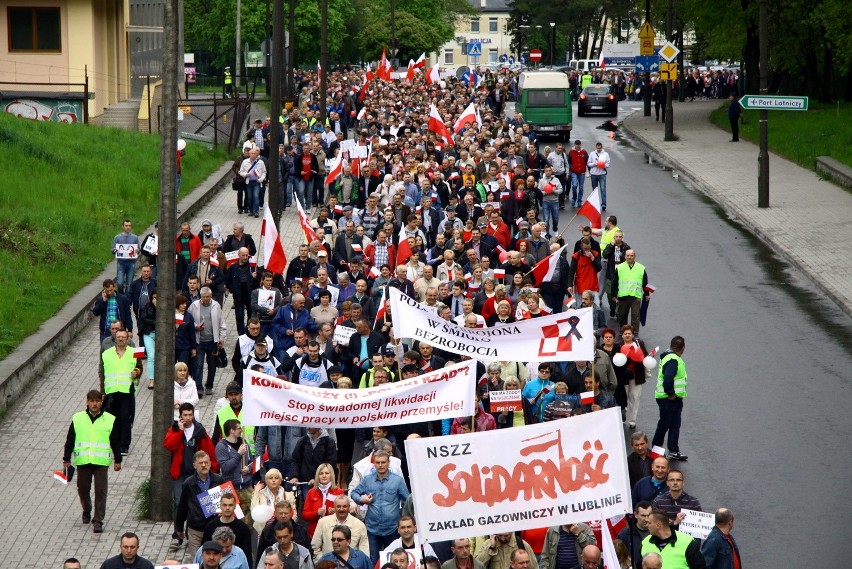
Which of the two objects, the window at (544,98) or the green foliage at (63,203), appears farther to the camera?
the window at (544,98)

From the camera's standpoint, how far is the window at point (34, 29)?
45.6 m

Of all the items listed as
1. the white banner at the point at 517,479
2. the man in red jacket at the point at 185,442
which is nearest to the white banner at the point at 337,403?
the man in red jacket at the point at 185,442

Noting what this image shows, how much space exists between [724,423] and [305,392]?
619cm

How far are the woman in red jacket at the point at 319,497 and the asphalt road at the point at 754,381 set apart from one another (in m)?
3.84

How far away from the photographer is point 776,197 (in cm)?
3503

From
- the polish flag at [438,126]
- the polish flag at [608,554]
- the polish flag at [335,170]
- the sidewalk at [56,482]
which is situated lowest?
the sidewalk at [56,482]

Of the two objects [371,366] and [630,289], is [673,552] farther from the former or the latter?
[630,289]

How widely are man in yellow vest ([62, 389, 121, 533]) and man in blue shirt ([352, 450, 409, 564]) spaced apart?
2.96m

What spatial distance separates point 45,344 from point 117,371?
4.41 meters

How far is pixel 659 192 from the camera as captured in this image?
3656cm

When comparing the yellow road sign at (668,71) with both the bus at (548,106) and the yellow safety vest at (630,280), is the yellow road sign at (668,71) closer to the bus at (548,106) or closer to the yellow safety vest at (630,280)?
the bus at (548,106)

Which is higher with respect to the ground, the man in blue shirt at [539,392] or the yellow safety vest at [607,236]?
the yellow safety vest at [607,236]

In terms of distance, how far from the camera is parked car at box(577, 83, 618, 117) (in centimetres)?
5972

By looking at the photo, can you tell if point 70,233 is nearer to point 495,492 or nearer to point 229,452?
point 229,452
